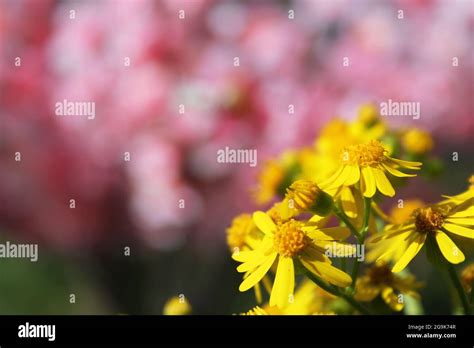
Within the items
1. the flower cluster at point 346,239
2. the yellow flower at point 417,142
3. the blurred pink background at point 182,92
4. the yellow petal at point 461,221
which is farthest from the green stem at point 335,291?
the blurred pink background at point 182,92

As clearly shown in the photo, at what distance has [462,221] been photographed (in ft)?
1.99

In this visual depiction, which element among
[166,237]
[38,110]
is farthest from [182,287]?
[38,110]

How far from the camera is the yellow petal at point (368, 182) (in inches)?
24.0

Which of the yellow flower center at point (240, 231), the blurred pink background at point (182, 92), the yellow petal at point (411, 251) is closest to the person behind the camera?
the yellow petal at point (411, 251)

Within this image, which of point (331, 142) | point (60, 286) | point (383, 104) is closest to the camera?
point (331, 142)

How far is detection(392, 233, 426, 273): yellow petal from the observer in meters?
0.58

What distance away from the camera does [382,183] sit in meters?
0.63

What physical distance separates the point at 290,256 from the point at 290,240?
0.01 m

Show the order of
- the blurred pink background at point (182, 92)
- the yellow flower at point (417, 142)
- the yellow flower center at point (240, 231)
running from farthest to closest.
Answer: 1. the blurred pink background at point (182, 92)
2. the yellow flower at point (417, 142)
3. the yellow flower center at point (240, 231)

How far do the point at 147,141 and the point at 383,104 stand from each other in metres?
0.59

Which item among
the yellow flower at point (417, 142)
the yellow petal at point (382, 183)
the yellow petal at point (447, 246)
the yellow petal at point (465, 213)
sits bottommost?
the yellow petal at point (447, 246)

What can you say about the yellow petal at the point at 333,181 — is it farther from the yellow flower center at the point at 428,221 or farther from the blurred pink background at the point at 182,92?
the blurred pink background at the point at 182,92

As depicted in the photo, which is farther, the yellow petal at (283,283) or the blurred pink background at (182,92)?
the blurred pink background at (182,92)
